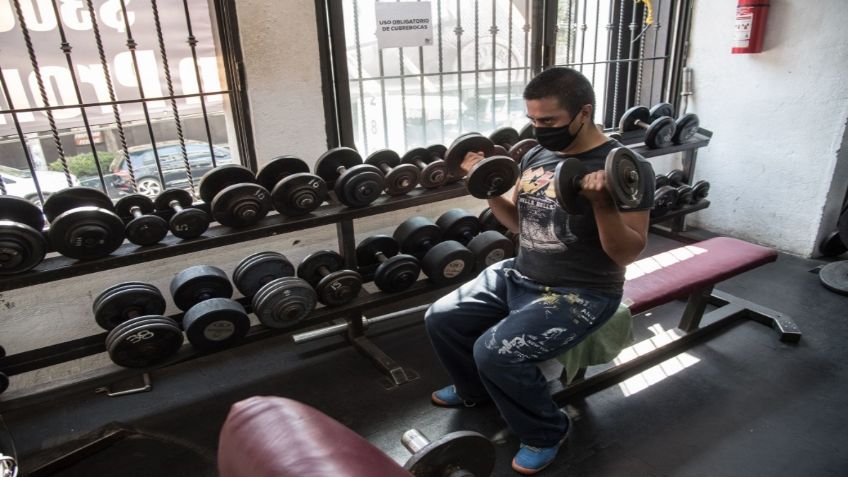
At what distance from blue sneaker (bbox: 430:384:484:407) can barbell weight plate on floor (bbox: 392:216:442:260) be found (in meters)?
0.68

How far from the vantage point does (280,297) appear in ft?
6.69

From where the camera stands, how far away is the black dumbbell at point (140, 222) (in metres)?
1.82

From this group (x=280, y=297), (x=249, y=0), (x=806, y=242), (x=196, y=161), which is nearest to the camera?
(x=280, y=297)

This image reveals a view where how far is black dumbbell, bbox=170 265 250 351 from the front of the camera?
1.92 meters

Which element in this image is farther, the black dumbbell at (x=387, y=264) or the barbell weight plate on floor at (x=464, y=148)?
the black dumbbell at (x=387, y=264)

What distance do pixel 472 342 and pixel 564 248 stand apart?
1.58 feet

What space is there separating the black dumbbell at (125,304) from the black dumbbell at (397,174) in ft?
3.32

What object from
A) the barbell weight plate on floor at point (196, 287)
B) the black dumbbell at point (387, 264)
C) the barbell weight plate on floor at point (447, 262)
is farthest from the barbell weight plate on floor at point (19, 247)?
the barbell weight plate on floor at point (447, 262)

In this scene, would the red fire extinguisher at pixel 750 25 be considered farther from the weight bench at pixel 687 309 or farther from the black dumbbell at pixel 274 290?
the black dumbbell at pixel 274 290

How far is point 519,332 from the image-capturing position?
5.25 feet

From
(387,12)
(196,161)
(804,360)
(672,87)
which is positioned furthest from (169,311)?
(672,87)

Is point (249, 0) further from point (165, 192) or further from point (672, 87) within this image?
point (672, 87)

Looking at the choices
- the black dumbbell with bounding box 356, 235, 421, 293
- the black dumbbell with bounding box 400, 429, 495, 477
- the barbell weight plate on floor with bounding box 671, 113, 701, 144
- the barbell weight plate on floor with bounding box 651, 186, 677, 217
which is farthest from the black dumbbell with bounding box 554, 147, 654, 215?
the barbell weight plate on floor with bounding box 671, 113, 701, 144

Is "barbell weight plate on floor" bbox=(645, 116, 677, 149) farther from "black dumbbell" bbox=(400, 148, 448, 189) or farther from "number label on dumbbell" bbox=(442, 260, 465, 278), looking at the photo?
"number label on dumbbell" bbox=(442, 260, 465, 278)
